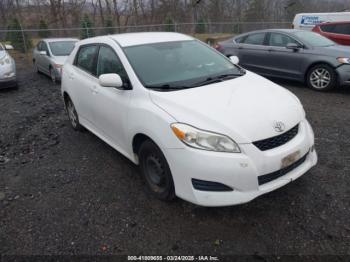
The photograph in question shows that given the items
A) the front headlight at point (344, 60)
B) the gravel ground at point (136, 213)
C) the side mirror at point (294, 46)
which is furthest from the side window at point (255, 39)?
the gravel ground at point (136, 213)

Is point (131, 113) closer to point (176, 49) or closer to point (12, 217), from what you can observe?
point (176, 49)

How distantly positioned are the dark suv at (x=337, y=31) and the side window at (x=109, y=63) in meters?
9.38

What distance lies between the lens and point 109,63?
3.72m

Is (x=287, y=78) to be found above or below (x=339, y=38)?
below

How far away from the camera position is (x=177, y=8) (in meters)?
30.0

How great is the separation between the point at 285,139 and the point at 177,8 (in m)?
30.2

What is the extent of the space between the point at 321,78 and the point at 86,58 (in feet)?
18.6

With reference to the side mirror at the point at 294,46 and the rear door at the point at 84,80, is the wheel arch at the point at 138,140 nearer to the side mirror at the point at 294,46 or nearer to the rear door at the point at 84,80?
the rear door at the point at 84,80

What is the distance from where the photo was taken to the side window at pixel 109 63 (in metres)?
Result: 3.44

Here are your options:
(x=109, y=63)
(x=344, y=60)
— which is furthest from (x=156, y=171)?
(x=344, y=60)

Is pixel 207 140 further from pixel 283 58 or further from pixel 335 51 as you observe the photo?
pixel 283 58

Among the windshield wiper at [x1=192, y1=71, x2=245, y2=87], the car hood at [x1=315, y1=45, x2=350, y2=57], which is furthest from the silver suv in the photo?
the car hood at [x1=315, y1=45, x2=350, y2=57]

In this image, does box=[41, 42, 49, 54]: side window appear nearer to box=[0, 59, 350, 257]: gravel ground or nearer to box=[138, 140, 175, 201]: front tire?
box=[0, 59, 350, 257]: gravel ground

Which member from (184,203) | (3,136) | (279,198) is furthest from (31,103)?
(279,198)
